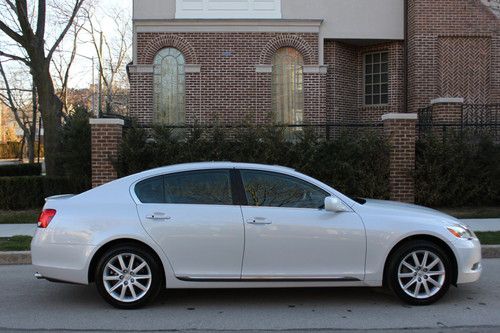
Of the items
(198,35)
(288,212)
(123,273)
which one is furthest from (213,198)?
(198,35)

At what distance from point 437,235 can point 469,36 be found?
42.5 ft

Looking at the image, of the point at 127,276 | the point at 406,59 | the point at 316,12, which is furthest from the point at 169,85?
the point at 127,276

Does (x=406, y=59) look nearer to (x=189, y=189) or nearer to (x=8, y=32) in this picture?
(x=8, y=32)

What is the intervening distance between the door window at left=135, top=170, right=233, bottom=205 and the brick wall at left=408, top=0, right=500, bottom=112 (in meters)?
12.3

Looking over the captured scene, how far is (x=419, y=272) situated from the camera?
5.61 m

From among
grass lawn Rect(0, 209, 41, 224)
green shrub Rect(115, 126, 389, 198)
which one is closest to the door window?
green shrub Rect(115, 126, 389, 198)

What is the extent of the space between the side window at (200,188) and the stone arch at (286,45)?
1082 centimetres

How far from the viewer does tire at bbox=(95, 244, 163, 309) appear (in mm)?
5484

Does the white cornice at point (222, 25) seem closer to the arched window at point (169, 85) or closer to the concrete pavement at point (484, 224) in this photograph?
the arched window at point (169, 85)

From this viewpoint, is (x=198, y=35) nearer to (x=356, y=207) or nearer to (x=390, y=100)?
(x=390, y=100)

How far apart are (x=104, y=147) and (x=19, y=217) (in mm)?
2519

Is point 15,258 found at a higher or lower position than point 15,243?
lower

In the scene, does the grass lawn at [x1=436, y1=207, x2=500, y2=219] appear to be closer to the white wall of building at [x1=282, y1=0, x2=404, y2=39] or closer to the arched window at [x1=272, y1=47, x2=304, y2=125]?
the arched window at [x1=272, y1=47, x2=304, y2=125]

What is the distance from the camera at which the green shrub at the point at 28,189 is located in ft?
42.8
